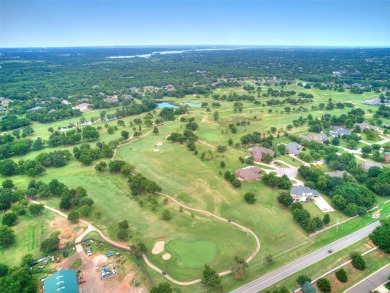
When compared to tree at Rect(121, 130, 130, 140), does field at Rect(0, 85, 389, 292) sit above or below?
below

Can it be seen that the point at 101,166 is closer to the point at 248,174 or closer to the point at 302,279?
the point at 248,174

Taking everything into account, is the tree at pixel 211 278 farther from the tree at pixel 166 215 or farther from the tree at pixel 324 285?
the tree at pixel 166 215

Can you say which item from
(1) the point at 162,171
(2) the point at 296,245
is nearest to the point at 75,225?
(1) the point at 162,171

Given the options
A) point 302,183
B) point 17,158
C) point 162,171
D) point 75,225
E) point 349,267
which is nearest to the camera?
point 349,267

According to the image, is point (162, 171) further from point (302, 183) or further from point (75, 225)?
point (302, 183)

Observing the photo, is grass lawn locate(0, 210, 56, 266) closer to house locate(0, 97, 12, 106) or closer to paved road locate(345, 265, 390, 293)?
paved road locate(345, 265, 390, 293)

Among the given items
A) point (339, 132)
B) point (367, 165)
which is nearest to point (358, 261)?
point (367, 165)

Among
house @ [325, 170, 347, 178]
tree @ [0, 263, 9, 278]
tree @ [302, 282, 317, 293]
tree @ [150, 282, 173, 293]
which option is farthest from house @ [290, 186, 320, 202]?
tree @ [0, 263, 9, 278]
